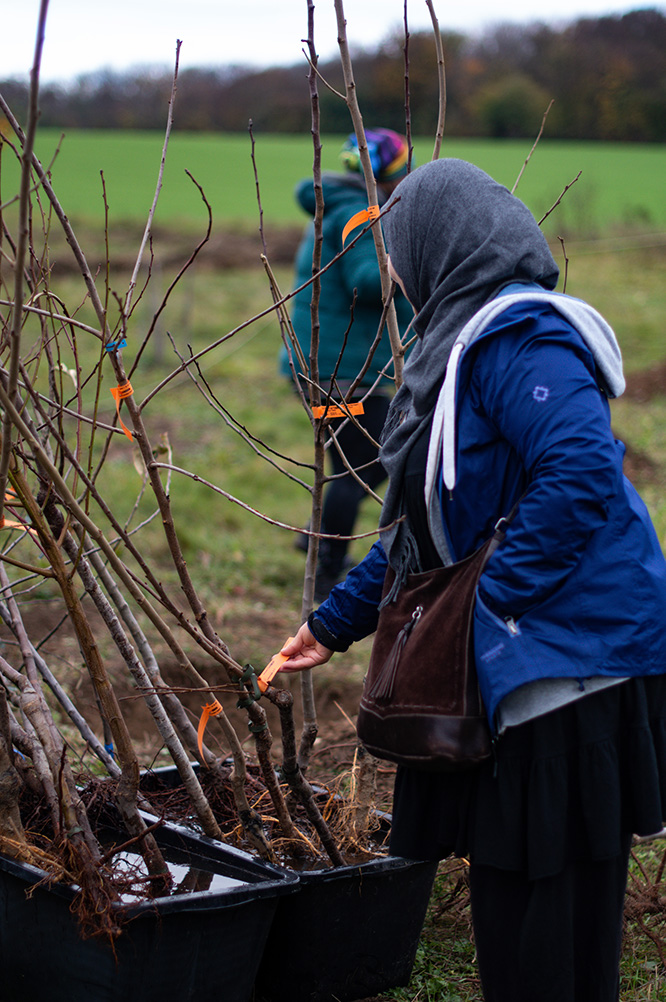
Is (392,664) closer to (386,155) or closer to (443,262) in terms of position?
(443,262)

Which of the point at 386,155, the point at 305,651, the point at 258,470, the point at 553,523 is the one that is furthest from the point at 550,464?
the point at 258,470

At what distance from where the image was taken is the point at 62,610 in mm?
4473

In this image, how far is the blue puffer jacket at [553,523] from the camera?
4.60 feet

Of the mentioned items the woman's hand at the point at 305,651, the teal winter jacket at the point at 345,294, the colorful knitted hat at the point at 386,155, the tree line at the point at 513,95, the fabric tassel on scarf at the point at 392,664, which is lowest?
the woman's hand at the point at 305,651

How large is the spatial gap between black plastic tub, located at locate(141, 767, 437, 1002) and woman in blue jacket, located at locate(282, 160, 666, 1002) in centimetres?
44

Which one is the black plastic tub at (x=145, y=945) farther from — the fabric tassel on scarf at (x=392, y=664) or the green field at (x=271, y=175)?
the green field at (x=271, y=175)

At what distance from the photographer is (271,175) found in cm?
3525

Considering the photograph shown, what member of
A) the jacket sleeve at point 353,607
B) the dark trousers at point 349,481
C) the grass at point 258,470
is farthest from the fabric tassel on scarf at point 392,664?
the dark trousers at point 349,481

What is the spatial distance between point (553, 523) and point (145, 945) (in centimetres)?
107

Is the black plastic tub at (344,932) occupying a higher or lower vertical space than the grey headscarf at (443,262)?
lower

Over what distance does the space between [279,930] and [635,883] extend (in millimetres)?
1003

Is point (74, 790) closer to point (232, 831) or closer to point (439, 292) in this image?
point (232, 831)

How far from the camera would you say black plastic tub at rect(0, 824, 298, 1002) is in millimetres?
1723

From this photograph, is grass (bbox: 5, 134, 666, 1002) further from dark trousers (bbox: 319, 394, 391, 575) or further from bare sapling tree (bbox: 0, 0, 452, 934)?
dark trousers (bbox: 319, 394, 391, 575)
